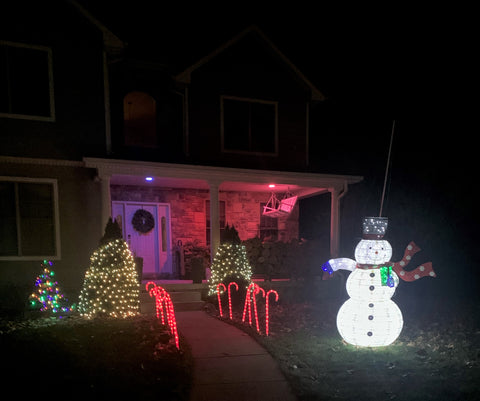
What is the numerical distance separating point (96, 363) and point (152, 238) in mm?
6760

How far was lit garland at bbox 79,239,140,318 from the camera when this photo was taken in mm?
6426

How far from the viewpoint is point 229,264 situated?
8.17 m

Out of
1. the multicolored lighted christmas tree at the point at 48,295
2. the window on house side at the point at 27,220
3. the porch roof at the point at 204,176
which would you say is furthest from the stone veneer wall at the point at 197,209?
the multicolored lighted christmas tree at the point at 48,295

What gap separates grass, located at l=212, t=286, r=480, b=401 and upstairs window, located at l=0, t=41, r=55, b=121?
6859 mm

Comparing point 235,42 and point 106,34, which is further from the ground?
point 235,42

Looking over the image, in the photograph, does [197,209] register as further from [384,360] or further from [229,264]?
[384,360]

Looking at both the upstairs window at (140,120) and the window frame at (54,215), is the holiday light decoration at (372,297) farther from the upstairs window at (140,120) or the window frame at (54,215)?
the upstairs window at (140,120)

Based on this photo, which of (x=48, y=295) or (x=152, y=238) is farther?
(x=152, y=238)

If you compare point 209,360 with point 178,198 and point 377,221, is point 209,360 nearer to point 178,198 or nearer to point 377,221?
Result: point 377,221

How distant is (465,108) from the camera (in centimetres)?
1099

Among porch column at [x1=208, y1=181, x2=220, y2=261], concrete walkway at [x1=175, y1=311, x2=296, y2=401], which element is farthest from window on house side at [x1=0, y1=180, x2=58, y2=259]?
concrete walkway at [x1=175, y1=311, x2=296, y2=401]

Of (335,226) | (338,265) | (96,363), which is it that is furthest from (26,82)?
(335,226)

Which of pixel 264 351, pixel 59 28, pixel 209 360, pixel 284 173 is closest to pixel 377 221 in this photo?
pixel 264 351

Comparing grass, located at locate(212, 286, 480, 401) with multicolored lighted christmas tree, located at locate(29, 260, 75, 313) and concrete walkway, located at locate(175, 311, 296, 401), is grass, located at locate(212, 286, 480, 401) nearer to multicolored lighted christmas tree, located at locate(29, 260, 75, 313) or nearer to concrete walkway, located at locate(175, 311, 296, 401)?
concrete walkway, located at locate(175, 311, 296, 401)
